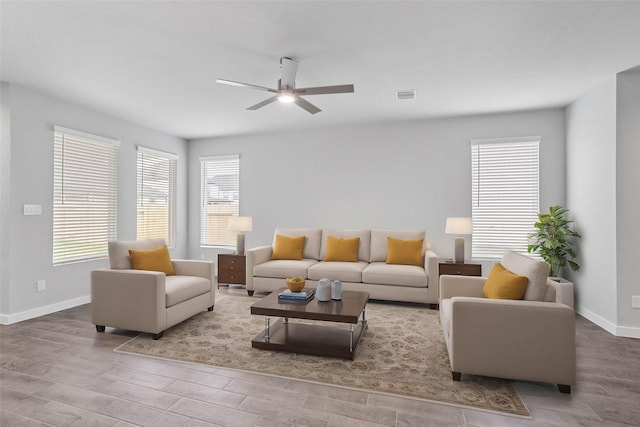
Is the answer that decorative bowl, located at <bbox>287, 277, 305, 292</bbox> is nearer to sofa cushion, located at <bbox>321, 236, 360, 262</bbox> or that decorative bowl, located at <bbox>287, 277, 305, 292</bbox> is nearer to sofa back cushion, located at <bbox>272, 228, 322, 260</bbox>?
sofa cushion, located at <bbox>321, 236, 360, 262</bbox>

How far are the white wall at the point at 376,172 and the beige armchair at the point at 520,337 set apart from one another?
9.35 ft

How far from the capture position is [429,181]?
5254 mm

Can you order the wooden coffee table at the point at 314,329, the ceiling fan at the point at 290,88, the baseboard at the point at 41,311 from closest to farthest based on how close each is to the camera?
the wooden coffee table at the point at 314,329
the ceiling fan at the point at 290,88
the baseboard at the point at 41,311

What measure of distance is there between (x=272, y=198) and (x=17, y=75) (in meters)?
3.66

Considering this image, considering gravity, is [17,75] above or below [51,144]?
above

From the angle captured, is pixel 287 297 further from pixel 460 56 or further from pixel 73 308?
pixel 73 308

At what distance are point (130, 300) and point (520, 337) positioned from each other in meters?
3.38

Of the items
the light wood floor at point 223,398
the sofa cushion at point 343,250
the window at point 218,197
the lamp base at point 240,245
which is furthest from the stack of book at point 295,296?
the window at point 218,197

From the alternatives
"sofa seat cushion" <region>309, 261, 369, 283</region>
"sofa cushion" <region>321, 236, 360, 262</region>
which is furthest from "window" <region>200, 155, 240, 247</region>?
"sofa seat cushion" <region>309, 261, 369, 283</region>

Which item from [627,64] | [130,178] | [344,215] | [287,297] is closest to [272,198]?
[344,215]

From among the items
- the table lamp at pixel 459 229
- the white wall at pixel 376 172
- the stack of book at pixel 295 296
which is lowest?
the stack of book at pixel 295 296

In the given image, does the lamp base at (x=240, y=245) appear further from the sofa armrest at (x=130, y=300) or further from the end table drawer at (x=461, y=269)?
the end table drawer at (x=461, y=269)

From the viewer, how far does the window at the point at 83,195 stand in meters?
4.25

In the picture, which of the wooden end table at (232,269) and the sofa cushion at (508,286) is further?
the wooden end table at (232,269)
